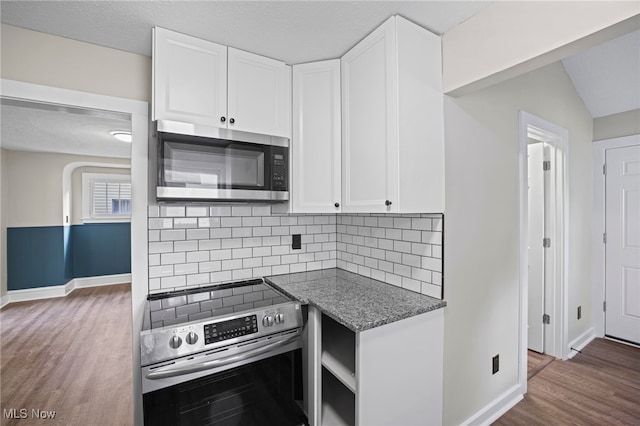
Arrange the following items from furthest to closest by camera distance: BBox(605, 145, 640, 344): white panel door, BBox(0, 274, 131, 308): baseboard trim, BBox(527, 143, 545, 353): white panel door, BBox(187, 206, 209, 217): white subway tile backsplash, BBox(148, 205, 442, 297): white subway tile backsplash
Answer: BBox(0, 274, 131, 308): baseboard trim
BBox(605, 145, 640, 344): white panel door
BBox(527, 143, 545, 353): white panel door
BBox(187, 206, 209, 217): white subway tile backsplash
BBox(148, 205, 442, 297): white subway tile backsplash

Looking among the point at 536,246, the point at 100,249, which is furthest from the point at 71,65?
the point at 100,249

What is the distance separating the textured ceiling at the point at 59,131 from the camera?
286 centimetres

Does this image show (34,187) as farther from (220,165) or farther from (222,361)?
(222,361)

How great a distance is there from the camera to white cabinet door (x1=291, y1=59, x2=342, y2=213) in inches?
71.6

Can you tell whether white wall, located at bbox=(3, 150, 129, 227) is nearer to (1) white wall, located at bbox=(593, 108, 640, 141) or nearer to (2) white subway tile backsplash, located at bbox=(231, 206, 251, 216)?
(2) white subway tile backsplash, located at bbox=(231, 206, 251, 216)

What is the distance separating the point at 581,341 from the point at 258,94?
371cm

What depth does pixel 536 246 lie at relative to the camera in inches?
107

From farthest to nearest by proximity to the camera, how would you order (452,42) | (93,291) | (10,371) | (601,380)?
(93,291)
(10,371)
(601,380)
(452,42)

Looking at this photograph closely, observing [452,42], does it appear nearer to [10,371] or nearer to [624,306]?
[624,306]

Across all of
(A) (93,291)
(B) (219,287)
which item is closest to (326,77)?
(B) (219,287)

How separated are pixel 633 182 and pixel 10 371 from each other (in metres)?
6.08

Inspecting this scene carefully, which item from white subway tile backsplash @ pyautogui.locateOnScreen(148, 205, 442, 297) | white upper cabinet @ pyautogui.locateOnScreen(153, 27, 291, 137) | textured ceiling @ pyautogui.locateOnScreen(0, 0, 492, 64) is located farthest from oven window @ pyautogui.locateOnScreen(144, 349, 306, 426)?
textured ceiling @ pyautogui.locateOnScreen(0, 0, 492, 64)

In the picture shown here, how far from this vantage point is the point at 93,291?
17.1 ft

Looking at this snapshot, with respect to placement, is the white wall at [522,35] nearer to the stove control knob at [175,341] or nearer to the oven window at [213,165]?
the oven window at [213,165]
